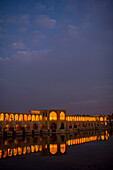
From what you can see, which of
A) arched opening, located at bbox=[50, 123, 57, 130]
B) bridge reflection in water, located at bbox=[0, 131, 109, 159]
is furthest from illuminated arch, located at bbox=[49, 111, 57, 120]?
bridge reflection in water, located at bbox=[0, 131, 109, 159]

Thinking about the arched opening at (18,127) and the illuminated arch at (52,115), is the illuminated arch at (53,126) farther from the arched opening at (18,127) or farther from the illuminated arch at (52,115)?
the arched opening at (18,127)

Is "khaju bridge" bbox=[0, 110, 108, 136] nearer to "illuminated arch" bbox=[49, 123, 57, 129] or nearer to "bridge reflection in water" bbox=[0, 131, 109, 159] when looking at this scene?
"illuminated arch" bbox=[49, 123, 57, 129]

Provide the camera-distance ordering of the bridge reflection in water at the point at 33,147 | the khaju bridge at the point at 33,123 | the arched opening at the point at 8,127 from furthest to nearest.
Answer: the arched opening at the point at 8,127, the khaju bridge at the point at 33,123, the bridge reflection in water at the point at 33,147

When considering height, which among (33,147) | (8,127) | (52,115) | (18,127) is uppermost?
(52,115)

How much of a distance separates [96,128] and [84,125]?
5.71 metres

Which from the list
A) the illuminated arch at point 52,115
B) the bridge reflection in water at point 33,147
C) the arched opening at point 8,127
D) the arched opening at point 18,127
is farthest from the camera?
the illuminated arch at point 52,115

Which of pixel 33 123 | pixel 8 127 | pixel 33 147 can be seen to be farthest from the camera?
pixel 33 123

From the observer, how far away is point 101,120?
72.8 m

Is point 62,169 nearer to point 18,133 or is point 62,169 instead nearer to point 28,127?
point 18,133

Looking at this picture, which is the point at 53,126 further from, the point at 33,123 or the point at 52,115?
the point at 33,123

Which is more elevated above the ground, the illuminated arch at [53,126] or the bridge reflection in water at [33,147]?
the illuminated arch at [53,126]

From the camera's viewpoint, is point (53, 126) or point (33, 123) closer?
point (33, 123)

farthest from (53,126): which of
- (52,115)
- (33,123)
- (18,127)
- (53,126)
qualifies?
(18,127)

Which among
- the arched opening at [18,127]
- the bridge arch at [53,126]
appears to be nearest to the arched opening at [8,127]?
the arched opening at [18,127]
